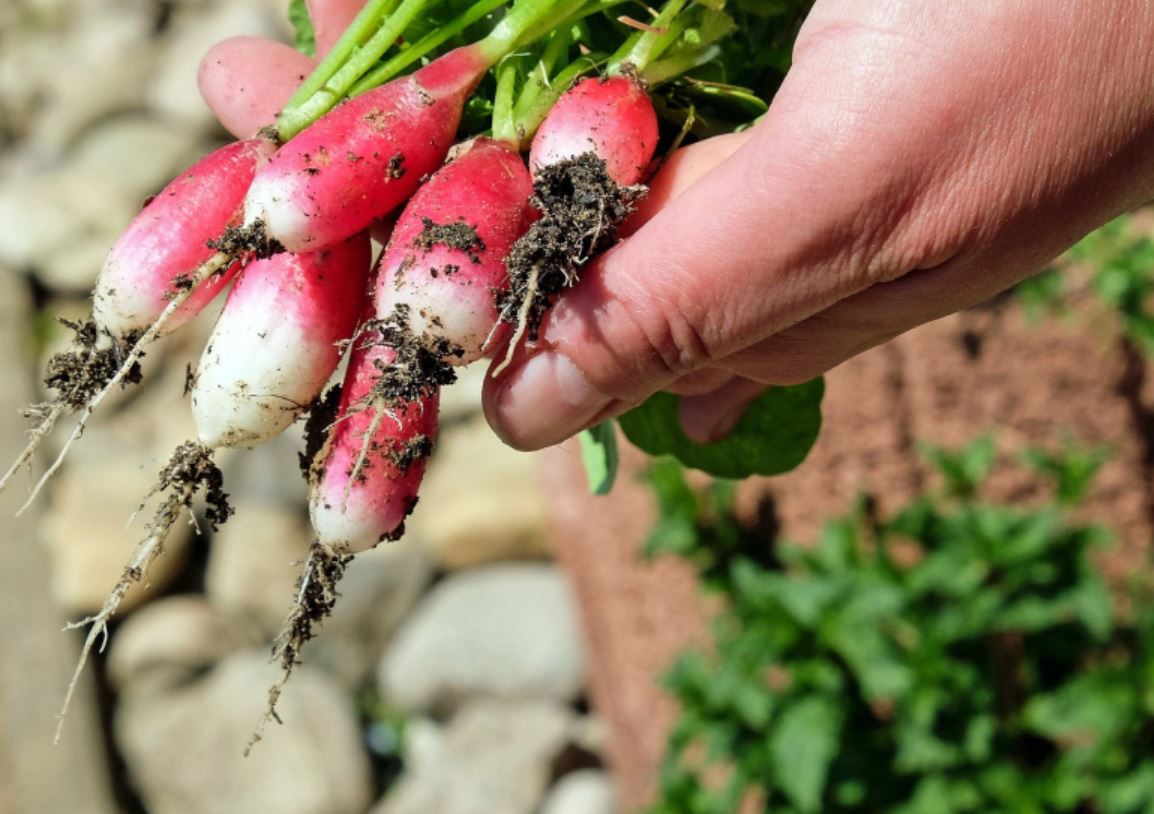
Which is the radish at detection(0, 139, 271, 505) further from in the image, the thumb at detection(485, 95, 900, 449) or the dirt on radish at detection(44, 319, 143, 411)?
the thumb at detection(485, 95, 900, 449)

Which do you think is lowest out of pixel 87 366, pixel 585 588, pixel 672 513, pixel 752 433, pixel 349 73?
pixel 585 588

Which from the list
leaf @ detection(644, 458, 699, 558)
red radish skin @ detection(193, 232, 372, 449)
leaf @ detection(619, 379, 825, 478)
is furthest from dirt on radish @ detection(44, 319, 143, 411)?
leaf @ detection(644, 458, 699, 558)

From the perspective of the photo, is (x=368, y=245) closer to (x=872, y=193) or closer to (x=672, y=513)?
(x=872, y=193)

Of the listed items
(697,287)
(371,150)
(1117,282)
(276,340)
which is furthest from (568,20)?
(1117,282)

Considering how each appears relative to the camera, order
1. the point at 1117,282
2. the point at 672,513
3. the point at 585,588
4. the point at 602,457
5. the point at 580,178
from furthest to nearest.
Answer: the point at 585,588
the point at 672,513
the point at 1117,282
the point at 602,457
the point at 580,178

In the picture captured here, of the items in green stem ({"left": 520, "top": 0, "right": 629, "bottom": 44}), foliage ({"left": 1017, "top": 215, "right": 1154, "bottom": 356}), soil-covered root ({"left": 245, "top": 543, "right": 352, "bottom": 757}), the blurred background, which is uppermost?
green stem ({"left": 520, "top": 0, "right": 629, "bottom": 44})
